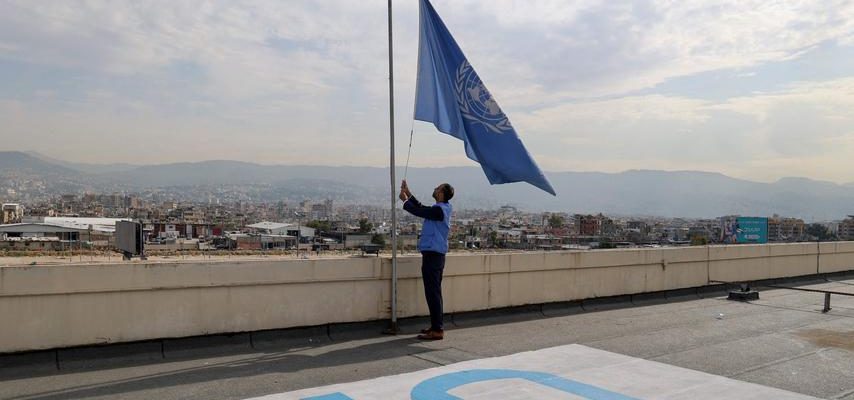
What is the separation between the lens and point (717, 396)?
18.1 ft

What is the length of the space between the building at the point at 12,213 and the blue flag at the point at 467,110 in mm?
51558

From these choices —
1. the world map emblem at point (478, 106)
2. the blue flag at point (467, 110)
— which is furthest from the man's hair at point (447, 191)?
the world map emblem at point (478, 106)

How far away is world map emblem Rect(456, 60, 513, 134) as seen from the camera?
27.0 ft

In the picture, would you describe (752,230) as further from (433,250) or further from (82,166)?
(82,166)

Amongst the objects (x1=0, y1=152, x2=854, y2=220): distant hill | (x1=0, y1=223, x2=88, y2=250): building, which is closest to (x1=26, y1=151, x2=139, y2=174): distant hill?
(x1=0, y1=152, x2=854, y2=220): distant hill

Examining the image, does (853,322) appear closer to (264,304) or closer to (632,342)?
(632,342)

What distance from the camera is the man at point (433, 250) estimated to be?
764cm

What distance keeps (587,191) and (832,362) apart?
95.1m

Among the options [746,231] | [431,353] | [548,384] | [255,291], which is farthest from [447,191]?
[746,231]

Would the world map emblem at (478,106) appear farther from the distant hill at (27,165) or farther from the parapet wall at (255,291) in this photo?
the distant hill at (27,165)

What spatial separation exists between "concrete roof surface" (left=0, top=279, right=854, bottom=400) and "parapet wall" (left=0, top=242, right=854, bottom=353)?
0.54 feet

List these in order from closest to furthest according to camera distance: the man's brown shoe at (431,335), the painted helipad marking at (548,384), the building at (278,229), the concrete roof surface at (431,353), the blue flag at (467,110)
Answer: the painted helipad marking at (548,384)
the concrete roof surface at (431,353)
the man's brown shoe at (431,335)
the blue flag at (467,110)
the building at (278,229)

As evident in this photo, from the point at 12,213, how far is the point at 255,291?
53.8m

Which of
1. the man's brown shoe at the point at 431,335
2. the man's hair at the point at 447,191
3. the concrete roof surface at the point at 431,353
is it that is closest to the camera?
the concrete roof surface at the point at 431,353
